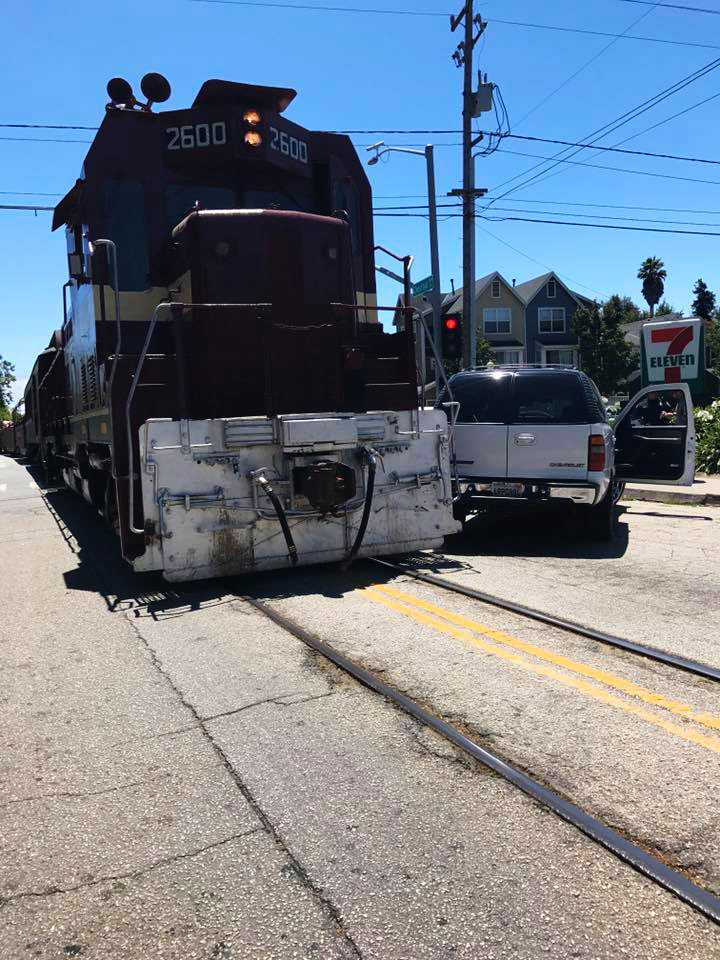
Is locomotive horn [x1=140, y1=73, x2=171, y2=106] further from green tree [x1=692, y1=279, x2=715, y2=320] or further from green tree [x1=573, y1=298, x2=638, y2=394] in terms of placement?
green tree [x1=692, y1=279, x2=715, y2=320]

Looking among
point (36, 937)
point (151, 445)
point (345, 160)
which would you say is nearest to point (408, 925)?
point (36, 937)

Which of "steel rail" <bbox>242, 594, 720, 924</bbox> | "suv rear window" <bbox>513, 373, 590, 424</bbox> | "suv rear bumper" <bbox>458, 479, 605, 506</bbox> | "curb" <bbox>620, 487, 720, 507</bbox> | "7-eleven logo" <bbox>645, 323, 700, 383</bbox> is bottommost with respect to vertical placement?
"steel rail" <bbox>242, 594, 720, 924</bbox>

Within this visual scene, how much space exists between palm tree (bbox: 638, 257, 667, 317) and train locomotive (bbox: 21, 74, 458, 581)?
254 ft

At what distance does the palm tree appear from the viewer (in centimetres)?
7707

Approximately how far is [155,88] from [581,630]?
6.47 m

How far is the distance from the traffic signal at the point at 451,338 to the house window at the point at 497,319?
133 ft

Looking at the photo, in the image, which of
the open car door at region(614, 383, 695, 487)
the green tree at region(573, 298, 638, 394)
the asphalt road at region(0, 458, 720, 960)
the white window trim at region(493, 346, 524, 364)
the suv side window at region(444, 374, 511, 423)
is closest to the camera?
the asphalt road at region(0, 458, 720, 960)

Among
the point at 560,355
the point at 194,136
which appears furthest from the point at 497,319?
the point at 194,136

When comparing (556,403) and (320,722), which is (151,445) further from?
(556,403)

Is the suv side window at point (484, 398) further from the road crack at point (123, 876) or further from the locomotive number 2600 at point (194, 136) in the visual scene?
the road crack at point (123, 876)

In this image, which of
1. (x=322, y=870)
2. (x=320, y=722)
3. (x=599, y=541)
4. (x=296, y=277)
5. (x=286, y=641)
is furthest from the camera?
(x=599, y=541)

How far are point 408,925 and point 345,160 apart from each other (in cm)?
746

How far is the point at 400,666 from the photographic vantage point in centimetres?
439

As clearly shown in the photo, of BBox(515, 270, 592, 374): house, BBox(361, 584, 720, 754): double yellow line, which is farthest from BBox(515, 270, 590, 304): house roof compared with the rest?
BBox(361, 584, 720, 754): double yellow line
